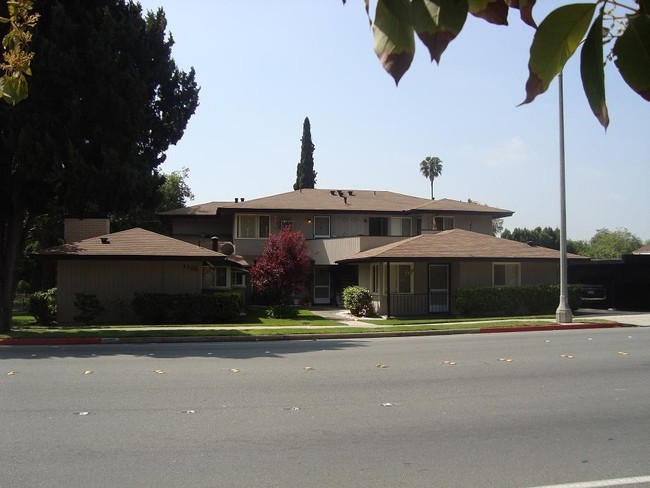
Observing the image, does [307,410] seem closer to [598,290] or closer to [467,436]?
[467,436]

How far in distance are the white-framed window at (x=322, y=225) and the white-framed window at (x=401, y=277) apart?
33.8ft

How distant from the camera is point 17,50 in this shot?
11.5 ft

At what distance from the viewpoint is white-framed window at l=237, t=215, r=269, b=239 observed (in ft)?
128

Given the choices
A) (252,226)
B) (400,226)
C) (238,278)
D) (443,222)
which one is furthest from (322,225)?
(443,222)

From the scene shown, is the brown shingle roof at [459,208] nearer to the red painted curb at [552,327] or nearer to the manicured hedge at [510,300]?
the manicured hedge at [510,300]

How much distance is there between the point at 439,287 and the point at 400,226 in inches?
406

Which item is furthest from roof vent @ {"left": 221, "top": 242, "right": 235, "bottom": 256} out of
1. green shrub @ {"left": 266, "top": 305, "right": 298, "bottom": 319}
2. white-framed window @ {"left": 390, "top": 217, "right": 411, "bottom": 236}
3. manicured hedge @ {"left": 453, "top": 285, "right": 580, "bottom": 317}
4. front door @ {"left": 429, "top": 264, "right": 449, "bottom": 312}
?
manicured hedge @ {"left": 453, "top": 285, "right": 580, "bottom": 317}

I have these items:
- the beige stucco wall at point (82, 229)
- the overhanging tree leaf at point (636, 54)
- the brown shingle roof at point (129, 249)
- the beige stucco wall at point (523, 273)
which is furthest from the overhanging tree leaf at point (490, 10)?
the beige stucco wall at point (82, 229)

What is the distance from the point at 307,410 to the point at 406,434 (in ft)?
5.66

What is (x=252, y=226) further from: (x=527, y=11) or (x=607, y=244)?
(x=607, y=244)

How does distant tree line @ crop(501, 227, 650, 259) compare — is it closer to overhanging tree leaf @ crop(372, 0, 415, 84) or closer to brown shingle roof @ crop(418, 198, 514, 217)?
brown shingle roof @ crop(418, 198, 514, 217)

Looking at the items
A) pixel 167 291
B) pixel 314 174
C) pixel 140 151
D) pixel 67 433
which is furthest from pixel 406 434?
pixel 314 174

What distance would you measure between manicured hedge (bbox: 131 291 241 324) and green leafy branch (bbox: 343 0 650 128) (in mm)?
25358

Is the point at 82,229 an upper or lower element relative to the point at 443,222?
lower
